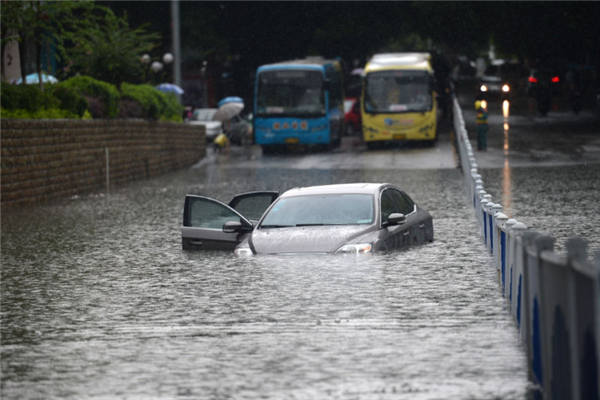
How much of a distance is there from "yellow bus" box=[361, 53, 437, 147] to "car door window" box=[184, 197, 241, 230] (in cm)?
2784

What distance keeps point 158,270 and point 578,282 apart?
28.9 ft

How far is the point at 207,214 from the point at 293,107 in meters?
29.4

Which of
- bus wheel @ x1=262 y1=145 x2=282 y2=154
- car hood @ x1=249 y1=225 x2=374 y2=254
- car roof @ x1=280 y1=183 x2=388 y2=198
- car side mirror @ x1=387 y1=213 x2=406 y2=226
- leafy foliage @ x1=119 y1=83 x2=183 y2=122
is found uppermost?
leafy foliage @ x1=119 y1=83 x2=183 y2=122

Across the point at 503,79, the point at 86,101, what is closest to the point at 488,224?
the point at 86,101

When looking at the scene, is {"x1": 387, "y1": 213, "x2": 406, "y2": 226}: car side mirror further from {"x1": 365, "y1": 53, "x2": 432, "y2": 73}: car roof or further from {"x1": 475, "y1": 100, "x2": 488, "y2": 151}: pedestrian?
{"x1": 365, "y1": 53, "x2": 432, "y2": 73}: car roof

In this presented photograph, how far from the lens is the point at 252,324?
9.36 m

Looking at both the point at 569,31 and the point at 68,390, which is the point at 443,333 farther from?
the point at 569,31

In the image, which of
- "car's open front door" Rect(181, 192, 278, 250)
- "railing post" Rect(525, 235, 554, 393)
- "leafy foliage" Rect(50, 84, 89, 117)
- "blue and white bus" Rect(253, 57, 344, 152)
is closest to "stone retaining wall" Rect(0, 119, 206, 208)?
"leafy foliage" Rect(50, 84, 89, 117)

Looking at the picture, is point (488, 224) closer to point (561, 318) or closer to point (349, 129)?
point (561, 318)

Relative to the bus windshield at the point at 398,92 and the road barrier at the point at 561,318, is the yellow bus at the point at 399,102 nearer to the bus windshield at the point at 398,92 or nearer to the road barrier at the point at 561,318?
the bus windshield at the point at 398,92

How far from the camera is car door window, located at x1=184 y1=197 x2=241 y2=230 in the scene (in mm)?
14945

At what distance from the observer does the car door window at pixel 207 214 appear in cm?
1495

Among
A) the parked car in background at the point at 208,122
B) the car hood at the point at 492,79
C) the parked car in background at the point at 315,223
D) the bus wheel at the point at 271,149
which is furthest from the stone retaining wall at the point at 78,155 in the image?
the car hood at the point at 492,79

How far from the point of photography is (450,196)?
80.8ft
